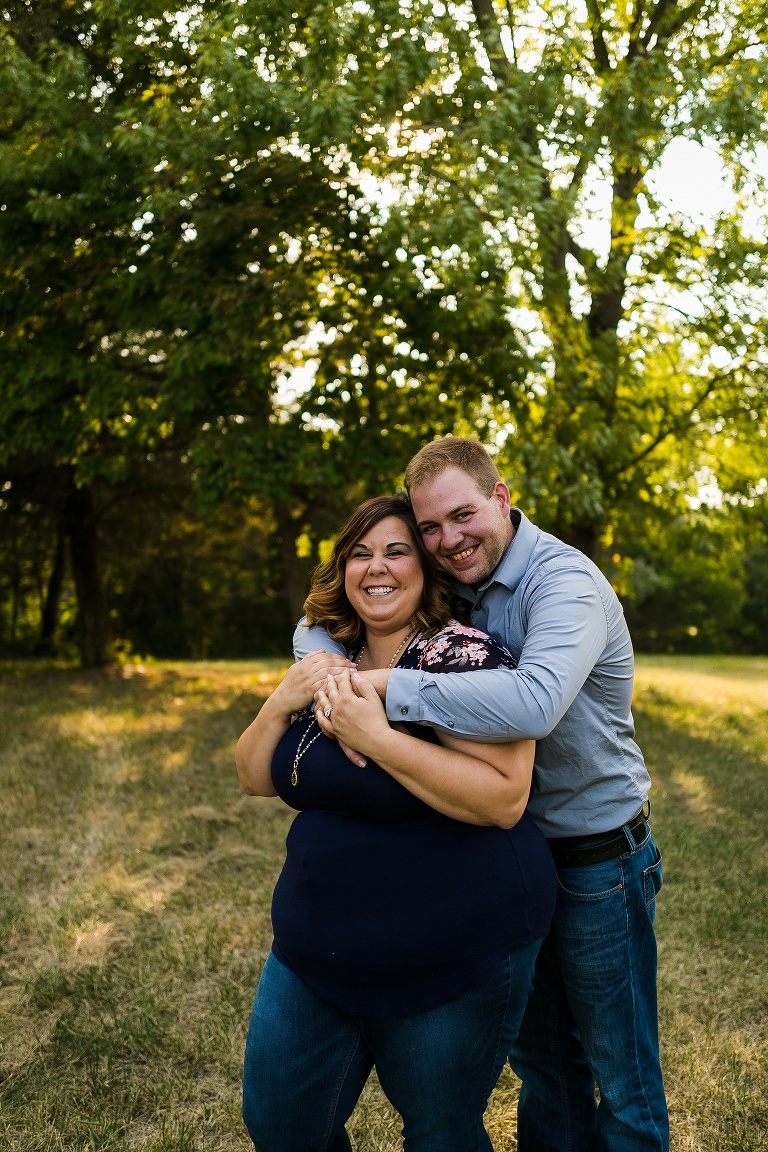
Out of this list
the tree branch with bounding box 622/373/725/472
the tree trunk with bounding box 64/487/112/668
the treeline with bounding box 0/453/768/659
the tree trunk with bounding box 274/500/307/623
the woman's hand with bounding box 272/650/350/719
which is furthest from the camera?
the tree trunk with bounding box 64/487/112/668

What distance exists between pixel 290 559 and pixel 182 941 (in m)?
10.7

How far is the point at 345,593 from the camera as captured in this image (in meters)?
2.72

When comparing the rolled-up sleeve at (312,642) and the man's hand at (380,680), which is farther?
the rolled-up sleeve at (312,642)

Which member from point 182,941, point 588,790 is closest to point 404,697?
point 588,790

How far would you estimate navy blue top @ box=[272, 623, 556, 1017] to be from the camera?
2.11 m

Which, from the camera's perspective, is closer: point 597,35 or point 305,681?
point 305,681

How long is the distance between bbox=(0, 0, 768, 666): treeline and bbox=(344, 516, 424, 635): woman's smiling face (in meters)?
5.28

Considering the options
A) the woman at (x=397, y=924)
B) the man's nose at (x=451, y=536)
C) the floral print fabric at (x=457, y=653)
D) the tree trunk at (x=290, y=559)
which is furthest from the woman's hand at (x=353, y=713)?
the tree trunk at (x=290, y=559)

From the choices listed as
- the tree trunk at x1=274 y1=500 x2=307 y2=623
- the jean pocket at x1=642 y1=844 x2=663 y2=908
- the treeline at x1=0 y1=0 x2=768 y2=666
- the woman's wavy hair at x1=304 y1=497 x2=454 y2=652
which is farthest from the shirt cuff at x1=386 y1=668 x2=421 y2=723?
the tree trunk at x1=274 y1=500 x2=307 y2=623

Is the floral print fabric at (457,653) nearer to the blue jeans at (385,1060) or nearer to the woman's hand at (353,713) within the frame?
the woman's hand at (353,713)

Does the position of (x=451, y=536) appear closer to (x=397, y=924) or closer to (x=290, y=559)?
(x=397, y=924)

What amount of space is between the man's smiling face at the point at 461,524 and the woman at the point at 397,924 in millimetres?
323

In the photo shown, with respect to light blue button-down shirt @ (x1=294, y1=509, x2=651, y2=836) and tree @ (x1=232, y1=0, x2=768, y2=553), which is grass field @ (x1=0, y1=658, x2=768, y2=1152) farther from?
tree @ (x1=232, y1=0, x2=768, y2=553)

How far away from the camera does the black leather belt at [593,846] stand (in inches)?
98.7
